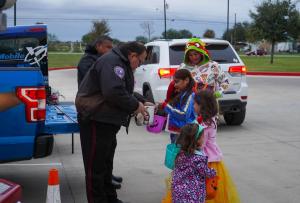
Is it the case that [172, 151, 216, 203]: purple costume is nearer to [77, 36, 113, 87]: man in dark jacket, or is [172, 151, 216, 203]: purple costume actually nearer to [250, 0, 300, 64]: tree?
[77, 36, 113, 87]: man in dark jacket

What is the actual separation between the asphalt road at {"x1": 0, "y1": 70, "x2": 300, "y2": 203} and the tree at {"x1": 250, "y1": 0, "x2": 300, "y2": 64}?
31.9 metres

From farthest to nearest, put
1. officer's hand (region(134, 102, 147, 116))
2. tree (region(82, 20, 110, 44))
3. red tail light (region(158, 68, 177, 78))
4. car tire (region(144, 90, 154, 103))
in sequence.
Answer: tree (region(82, 20, 110, 44)), car tire (region(144, 90, 154, 103)), red tail light (region(158, 68, 177, 78)), officer's hand (region(134, 102, 147, 116))

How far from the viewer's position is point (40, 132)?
5246 mm

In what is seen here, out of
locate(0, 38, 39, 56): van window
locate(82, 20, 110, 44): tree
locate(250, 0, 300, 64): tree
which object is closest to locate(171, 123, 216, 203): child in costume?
locate(0, 38, 39, 56): van window

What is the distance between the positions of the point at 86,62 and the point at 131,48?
124 cm

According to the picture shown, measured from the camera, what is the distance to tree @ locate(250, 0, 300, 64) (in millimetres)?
42094

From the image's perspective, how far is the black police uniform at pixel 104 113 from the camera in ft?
15.1

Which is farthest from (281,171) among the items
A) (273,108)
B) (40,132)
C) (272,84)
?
(272,84)

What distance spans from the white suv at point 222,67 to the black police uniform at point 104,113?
16.5 feet

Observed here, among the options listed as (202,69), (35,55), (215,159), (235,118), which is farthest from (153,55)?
(215,159)

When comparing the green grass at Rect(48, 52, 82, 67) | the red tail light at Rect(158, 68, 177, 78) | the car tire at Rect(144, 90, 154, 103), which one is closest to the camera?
the red tail light at Rect(158, 68, 177, 78)

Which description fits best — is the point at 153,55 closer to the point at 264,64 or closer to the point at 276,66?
the point at 276,66

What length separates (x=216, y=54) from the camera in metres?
10.2

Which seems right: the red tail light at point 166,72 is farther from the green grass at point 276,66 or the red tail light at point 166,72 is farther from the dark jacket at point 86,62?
the green grass at point 276,66
